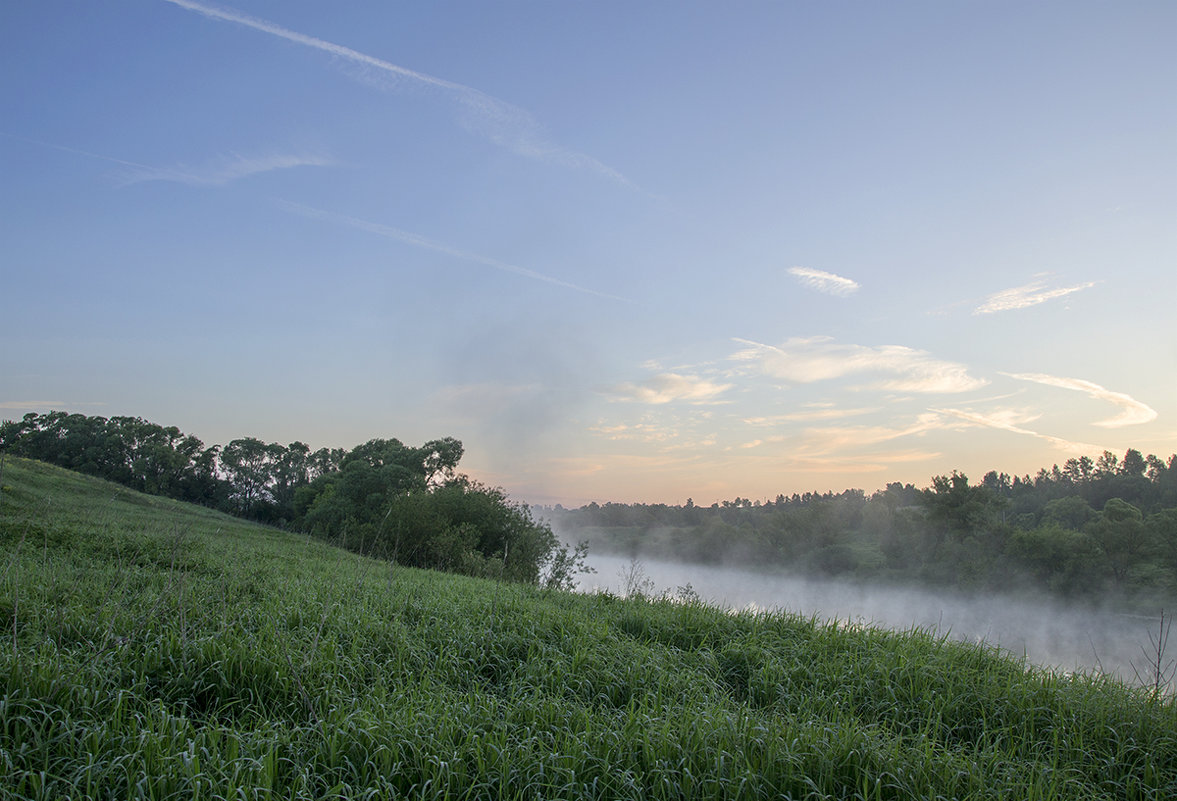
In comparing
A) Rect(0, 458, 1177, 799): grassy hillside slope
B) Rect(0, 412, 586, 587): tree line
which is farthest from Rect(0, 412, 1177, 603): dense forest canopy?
Rect(0, 458, 1177, 799): grassy hillside slope

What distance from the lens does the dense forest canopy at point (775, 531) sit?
113 ft

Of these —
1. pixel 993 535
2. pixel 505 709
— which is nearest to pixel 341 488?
pixel 505 709

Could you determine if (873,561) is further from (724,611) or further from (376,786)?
(376,786)

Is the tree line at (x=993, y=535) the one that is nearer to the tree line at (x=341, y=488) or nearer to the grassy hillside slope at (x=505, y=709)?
the tree line at (x=341, y=488)

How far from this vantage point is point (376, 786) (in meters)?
3.84

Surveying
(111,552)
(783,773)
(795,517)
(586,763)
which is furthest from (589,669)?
(795,517)

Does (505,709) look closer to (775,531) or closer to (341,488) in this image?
(341,488)

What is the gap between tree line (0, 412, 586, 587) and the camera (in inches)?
1228

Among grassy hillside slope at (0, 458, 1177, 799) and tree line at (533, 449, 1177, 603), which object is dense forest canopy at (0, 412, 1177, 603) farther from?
grassy hillside slope at (0, 458, 1177, 799)

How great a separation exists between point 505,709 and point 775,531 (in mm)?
110340

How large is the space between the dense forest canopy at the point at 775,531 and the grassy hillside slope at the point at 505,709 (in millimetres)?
22413

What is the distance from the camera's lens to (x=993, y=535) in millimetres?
72750

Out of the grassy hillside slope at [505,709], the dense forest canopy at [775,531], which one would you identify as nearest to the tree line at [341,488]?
the dense forest canopy at [775,531]

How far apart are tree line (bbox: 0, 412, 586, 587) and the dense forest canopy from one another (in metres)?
0.14
